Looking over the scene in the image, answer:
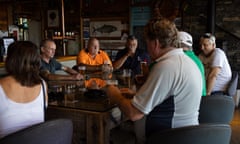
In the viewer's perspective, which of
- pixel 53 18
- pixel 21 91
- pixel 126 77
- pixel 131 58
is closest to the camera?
pixel 21 91

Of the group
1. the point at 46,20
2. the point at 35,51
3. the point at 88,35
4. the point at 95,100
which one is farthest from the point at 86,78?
the point at 46,20

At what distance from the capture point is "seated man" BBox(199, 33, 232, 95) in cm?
304

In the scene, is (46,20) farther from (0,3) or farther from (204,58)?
(204,58)

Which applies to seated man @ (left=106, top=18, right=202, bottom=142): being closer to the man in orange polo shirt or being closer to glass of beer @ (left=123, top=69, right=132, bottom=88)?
glass of beer @ (left=123, top=69, right=132, bottom=88)

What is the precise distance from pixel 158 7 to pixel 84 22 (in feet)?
6.42

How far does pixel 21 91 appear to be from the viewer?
62.6 inches

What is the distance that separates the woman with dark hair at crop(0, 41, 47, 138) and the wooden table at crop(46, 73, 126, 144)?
0.94ft

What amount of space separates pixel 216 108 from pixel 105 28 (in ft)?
16.6

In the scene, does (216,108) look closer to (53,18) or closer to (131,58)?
(131,58)

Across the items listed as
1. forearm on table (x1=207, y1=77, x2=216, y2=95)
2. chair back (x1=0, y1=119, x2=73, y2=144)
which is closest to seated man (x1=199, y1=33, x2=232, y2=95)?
forearm on table (x1=207, y1=77, x2=216, y2=95)

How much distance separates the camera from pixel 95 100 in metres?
2.14

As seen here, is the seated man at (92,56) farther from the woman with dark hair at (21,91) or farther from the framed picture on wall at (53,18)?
the framed picture on wall at (53,18)

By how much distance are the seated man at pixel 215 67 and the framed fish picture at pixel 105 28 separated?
11.5ft

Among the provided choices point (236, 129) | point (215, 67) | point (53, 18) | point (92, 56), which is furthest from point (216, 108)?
point (53, 18)
